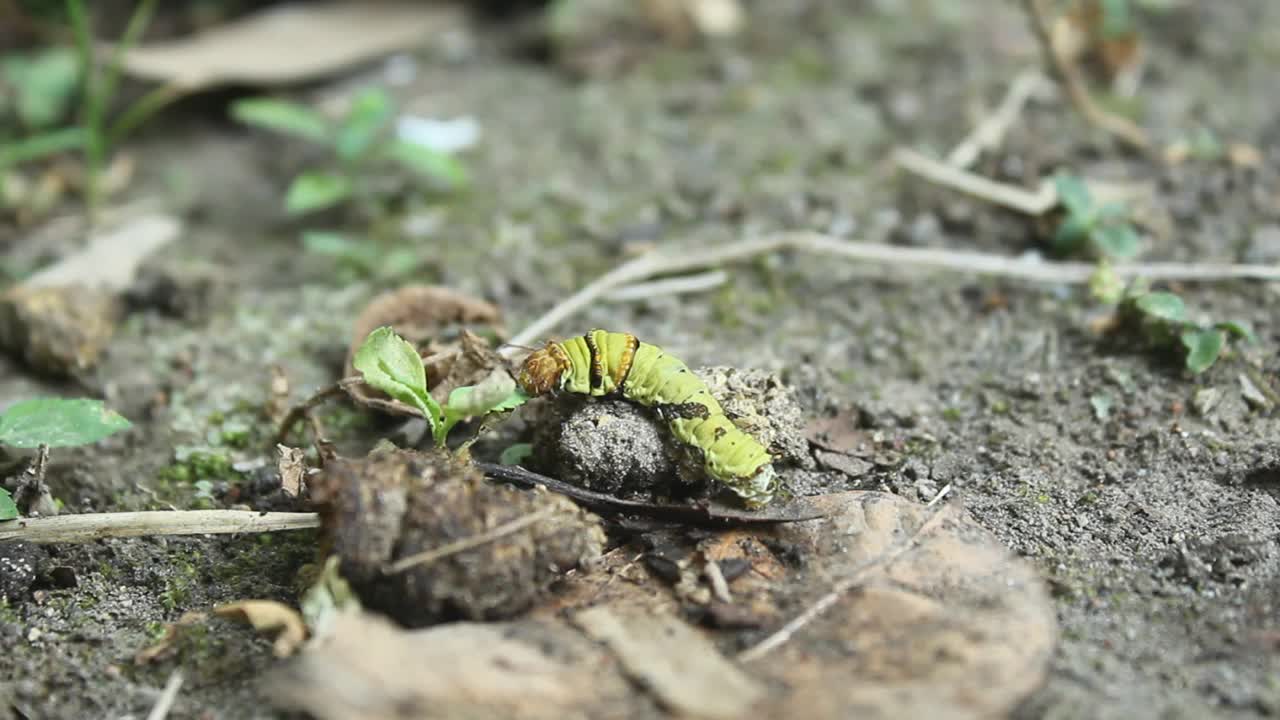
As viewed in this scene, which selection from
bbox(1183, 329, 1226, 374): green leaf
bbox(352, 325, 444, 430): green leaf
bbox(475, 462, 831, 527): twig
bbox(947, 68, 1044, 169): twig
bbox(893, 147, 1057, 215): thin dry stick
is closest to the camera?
bbox(475, 462, 831, 527): twig

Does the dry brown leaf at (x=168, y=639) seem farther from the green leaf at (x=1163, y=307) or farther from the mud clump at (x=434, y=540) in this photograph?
the green leaf at (x=1163, y=307)

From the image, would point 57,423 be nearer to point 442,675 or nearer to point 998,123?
point 442,675

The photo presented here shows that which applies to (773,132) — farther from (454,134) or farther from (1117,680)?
(1117,680)

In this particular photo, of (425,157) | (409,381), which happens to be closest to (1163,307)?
(409,381)

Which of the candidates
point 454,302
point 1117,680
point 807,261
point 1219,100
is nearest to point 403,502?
point 454,302

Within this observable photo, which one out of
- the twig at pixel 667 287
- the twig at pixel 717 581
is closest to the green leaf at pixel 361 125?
the twig at pixel 667 287

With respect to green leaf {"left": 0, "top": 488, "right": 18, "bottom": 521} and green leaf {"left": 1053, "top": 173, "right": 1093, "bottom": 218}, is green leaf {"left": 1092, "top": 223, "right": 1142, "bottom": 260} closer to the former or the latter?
green leaf {"left": 1053, "top": 173, "right": 1093, "bottom": 218}

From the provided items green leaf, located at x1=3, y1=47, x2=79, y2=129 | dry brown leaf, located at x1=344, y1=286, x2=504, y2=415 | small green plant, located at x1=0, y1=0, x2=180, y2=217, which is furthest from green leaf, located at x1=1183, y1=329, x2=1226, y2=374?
green leaf, located at x1=3, y1=47, x2=79, y2=129
